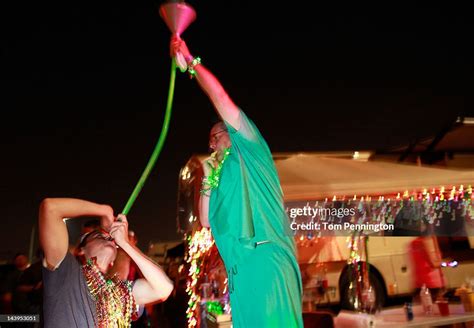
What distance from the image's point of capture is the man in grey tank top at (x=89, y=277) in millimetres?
1850

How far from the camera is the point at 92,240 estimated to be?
216 centimetres

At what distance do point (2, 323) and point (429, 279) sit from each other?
542cm

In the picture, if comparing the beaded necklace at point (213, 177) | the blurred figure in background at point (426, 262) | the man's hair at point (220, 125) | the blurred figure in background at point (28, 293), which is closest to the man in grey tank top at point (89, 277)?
the beaded necklace at point (213, 177)

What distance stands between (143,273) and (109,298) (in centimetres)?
19

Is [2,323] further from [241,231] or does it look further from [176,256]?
[241,231]

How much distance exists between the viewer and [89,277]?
201cm

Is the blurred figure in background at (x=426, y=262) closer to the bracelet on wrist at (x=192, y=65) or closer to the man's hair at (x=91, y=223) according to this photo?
the man's hair at (x=91, y=223)

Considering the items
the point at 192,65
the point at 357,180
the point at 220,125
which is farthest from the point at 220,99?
the point at 357,180

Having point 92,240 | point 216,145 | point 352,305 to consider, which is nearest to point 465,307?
point 352,305

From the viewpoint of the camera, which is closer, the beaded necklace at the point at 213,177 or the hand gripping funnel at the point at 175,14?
the beaded necklace at the point at 213,177

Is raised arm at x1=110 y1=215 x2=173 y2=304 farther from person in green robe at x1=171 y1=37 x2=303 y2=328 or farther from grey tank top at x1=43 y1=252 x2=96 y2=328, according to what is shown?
person in green robe at x1=171 y1=37 x2=303 y2=328

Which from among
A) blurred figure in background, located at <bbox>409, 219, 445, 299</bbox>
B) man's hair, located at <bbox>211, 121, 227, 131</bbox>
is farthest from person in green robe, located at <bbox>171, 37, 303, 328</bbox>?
blurred figure in background, located at <bbox>409, 219, 445, 299</bbox>

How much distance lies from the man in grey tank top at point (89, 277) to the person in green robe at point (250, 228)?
1.37ft

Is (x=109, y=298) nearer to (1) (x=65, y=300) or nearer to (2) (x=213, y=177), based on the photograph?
(1) (x=65, y=300)
